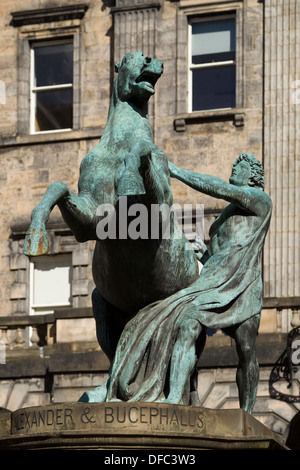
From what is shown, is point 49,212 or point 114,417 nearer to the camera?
point 114,417

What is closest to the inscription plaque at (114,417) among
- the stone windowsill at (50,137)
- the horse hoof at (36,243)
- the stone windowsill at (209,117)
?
the horse hoof at (36,243)

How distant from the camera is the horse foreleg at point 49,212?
45.1ft

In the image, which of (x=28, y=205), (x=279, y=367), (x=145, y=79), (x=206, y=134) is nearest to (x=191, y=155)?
(x=206, y=134)

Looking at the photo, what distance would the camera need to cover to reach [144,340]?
14445 millimetres

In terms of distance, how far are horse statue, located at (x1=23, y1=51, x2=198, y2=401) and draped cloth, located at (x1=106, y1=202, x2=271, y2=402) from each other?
181 mm

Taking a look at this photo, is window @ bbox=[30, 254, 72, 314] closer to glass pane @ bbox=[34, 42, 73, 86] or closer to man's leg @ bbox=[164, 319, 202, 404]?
glass pane @ bbox=[34, 42, 73, 86]

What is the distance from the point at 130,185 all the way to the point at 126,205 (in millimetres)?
349

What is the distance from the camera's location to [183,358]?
14391 millimetres

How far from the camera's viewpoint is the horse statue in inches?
560

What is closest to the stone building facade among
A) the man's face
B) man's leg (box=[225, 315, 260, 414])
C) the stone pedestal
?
the man's face

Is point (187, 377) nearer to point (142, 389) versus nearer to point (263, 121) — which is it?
point (142, 389)

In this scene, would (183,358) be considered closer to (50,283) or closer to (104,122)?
(50,283)

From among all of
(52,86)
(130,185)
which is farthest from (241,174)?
(52,86)

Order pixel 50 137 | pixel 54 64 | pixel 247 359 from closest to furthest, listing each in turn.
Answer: pixel 247 359, pixel 50 137, pixel 54 64
